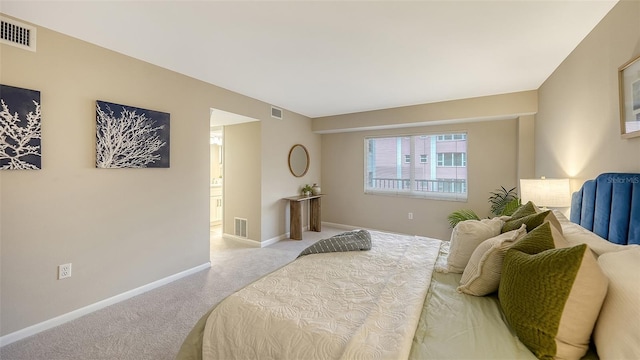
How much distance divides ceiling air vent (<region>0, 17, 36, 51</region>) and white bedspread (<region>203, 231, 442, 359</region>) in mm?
2473

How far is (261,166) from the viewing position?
4.12 m

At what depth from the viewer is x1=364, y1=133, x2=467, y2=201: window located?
14.1 feet

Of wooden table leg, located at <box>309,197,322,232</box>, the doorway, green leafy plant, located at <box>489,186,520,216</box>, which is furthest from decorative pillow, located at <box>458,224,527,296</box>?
the doorway

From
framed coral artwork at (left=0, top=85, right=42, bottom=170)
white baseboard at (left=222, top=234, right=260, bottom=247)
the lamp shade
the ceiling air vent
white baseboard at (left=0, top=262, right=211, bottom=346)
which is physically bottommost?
white baseboard at (left=0, top=262, right=211, bottom=346)

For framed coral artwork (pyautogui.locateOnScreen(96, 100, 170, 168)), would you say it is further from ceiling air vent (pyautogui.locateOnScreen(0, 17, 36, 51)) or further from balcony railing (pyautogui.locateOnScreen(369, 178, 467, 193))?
balcony railing (pyautogui.locateOnScreen(369, 178, 467, 193))

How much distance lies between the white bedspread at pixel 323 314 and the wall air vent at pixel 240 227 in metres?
2.88

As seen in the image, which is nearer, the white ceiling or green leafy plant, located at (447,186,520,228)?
the white ceiling

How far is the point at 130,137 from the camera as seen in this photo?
8.00ft

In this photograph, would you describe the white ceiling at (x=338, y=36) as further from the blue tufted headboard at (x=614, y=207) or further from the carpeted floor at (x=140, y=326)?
the carpeted floor at (x=140, y=326)

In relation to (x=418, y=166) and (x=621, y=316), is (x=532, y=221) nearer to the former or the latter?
(x=621, y=316)

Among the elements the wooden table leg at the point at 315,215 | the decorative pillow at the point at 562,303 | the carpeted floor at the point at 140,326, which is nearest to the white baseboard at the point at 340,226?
the wooden table leg at the point at 315,215

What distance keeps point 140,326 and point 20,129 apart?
1.77 m

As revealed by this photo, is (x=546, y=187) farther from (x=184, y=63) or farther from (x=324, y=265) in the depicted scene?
(x=184, y=63)

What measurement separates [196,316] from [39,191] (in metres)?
1.61
